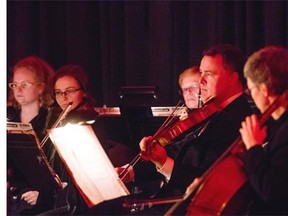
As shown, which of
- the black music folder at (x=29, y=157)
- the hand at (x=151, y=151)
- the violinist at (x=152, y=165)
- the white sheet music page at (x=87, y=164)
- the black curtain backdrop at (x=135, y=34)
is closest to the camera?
the white sheet music page at (x=87, y=164)

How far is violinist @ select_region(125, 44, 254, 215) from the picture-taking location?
282cm

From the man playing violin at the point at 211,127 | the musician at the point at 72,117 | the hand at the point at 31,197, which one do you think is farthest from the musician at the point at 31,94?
the man playing violin at the point at 211,127

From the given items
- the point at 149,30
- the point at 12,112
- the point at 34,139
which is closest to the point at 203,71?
the point at 34,139

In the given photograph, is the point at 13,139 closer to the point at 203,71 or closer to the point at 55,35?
the point at 203,71

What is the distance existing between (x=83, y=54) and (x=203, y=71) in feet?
7.38

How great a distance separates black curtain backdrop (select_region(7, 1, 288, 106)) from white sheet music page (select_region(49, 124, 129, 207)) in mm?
1930

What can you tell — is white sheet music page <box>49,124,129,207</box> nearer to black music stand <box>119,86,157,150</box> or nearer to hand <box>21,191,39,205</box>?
black music stand <box>119,86,157,150</box>

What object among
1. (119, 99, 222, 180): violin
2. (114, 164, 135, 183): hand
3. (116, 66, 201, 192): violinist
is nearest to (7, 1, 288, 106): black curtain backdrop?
(116, 66, 201, 192): violinist

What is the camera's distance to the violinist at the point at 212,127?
9.27ft

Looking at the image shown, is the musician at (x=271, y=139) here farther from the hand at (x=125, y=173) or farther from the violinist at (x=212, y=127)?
the hand at (x=125, y=173)

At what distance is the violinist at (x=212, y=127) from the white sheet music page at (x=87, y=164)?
0.82 feet

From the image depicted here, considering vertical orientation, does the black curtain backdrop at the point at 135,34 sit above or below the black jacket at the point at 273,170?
above

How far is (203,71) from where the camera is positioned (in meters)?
2.98

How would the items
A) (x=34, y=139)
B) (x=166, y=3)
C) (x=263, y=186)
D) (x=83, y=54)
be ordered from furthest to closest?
1. (x=83, y=54)
2. (x=166, y=3)
3. (x=34, y=139)
4. (x=263, y=186)
